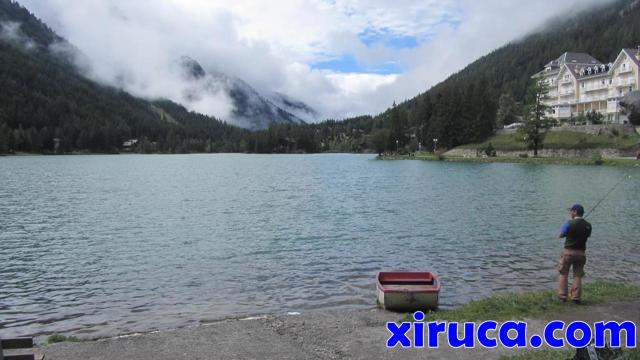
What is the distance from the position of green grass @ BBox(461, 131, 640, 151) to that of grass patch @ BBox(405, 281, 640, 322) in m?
110

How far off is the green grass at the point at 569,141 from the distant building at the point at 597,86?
40.7 ft

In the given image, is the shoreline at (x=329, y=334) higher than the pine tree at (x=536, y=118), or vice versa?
the pine tree at (x=536, y=118)

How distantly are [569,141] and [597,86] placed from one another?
53414 mm

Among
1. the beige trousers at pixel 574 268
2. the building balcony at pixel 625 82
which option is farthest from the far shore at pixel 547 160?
the beige trousers at pixel 574 268

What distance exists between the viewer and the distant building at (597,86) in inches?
6004

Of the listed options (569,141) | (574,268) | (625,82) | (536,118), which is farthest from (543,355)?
(625,82)

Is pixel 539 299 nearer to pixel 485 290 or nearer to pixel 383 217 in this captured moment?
pixel 485 290

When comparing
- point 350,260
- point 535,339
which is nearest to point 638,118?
point 350,260

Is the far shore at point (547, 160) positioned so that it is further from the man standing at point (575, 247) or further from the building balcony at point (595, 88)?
the man standing at point (575, 247)

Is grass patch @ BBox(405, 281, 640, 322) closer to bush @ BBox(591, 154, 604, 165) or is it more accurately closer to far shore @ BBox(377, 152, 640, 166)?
far shore @ BBox(377, 152, 640, 166)

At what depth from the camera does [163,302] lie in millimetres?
20922

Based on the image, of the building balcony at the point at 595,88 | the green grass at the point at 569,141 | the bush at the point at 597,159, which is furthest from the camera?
the building balcony at the point at 595,88

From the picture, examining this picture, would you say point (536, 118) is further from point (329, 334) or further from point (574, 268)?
point (329, 334)

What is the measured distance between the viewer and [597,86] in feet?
556
